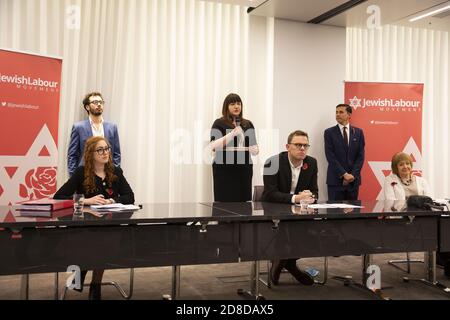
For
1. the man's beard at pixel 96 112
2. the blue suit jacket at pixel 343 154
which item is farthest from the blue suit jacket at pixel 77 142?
the blue suit jacket at pixel 343 154

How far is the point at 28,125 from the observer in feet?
14.5

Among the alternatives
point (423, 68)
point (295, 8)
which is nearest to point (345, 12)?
point (295, 8)

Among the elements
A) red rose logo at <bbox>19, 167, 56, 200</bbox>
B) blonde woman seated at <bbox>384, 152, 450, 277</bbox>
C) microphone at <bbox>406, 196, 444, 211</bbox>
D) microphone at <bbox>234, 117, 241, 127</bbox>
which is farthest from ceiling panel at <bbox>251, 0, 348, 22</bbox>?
red rose logo at <bbox>19, 167, 56, 200</bbox>

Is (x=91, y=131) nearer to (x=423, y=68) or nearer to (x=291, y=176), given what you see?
(x=291, y=176)

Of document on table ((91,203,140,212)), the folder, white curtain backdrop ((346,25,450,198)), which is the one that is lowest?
document on table ((91,203,140,212))

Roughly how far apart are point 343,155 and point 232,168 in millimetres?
1568

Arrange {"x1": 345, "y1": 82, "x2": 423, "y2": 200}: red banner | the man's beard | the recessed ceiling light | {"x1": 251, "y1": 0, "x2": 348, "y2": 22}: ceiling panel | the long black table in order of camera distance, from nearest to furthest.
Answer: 1. the long black table
2. the man's beard
3. {"x1": 251, "y1": 0, "x2": 348, "y2": 22}: ceiling panel
4. the recessed ceiling light
5. {"x1": 345, "y1": 82, "x2": 423, "y2": 200}: red banner

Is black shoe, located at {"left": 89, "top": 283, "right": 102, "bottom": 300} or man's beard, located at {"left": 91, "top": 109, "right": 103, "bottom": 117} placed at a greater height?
man's beard, located at {"left": 91, "top": 109, "right": 103, "bottom": 117}

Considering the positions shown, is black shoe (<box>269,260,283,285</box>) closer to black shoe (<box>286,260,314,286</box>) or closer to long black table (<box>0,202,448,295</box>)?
black shoe (<box>286,260,314,286</box>)

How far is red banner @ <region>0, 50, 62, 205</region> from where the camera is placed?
4.29m

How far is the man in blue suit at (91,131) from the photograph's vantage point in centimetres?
472

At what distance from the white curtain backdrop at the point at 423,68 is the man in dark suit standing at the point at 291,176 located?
10.0ft

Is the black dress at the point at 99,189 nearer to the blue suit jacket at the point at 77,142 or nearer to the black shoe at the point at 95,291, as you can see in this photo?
the black shoe at the point at 95,291

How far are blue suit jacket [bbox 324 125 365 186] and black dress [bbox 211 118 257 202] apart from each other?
1.27 metres
